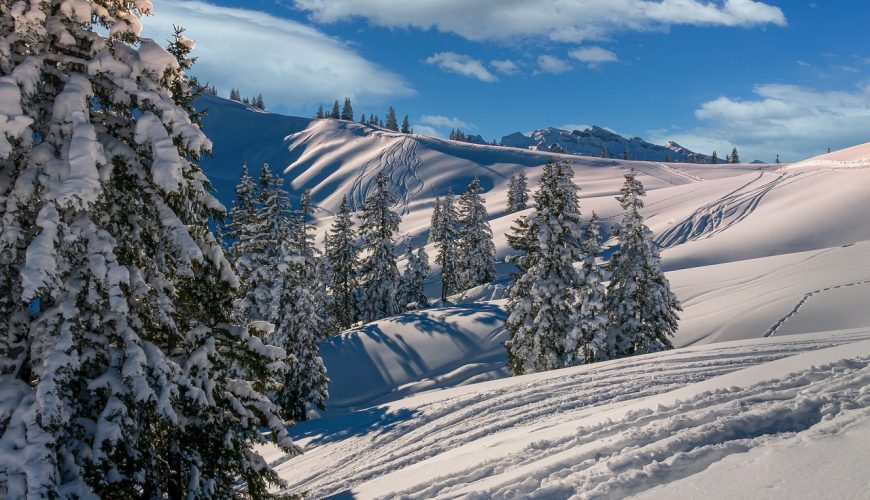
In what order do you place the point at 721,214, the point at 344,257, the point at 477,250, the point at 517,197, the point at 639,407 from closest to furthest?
the point at 639,407, the point at 344,257, the point at 477,250, the point at 721,214, the point at 517,197

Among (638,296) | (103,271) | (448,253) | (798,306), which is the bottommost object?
(798,306)

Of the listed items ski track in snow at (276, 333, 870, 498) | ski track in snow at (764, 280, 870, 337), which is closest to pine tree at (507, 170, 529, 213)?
ski track in snow at (764, 280, 870, 337)

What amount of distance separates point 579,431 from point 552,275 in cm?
1753

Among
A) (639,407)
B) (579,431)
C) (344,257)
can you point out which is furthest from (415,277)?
(579,431)

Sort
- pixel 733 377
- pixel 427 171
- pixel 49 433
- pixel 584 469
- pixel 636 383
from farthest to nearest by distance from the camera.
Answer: pixel 427 171 → pixel 636 383 → pixel 733 377 → pixel 584 469 → pixel 49 433

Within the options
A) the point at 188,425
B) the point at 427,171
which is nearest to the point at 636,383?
the point at 188,425

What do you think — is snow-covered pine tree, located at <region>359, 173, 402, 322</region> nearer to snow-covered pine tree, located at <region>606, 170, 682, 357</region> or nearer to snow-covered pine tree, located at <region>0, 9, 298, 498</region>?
snow-covered pine tree, located at <region>606, 170, 682, 357</region>

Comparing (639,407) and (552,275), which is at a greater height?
(552,275)

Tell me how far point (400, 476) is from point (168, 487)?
353 cm

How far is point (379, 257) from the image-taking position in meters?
46.8

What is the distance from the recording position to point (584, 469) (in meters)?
6.06

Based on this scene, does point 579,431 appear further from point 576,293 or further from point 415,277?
point 415,277

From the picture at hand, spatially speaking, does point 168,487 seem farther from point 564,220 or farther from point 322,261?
point 322,261

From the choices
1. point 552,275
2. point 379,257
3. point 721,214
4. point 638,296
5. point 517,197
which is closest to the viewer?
point 552,275
